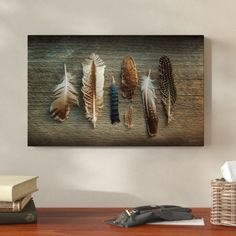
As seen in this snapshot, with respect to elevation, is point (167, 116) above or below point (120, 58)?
below

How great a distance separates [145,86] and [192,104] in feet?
0.76

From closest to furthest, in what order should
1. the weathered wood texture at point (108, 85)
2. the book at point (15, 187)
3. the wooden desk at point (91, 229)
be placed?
the wooden desk at point (91, 229) < the book at point (15, 187) < the weathered wood texture at point (108, 85)

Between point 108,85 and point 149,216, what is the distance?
2.35 feet

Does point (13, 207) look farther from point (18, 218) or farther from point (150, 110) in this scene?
point (150, 110)

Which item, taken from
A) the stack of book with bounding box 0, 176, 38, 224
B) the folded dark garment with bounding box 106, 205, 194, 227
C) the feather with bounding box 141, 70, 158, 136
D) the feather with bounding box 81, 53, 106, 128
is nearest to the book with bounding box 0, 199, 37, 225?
the stack of book with bounding box 0, 176, 38, 224

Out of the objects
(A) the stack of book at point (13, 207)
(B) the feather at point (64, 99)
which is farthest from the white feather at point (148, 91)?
(A) the stack of book at point (13, 207)

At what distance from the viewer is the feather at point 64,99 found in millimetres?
2703

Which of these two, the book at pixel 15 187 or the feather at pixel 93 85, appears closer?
the book at pixel 15 187

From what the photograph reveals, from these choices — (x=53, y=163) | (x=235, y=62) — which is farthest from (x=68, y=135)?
(x=235, y=62)

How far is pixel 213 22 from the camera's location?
8.87 feet

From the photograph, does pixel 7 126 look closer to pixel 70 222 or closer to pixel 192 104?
pixel 70 222

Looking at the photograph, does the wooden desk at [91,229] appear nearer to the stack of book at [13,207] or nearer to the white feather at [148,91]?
the stack of book at [13,207]

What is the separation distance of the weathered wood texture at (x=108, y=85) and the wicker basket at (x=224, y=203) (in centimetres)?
50

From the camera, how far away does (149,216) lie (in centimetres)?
225
